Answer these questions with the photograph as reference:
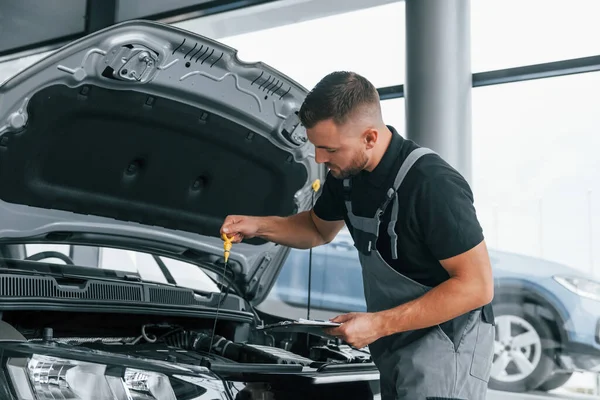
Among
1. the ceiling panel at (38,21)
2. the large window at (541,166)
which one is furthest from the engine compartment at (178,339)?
the ceiling panel at (38,21)

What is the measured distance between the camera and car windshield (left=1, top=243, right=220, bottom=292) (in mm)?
2166

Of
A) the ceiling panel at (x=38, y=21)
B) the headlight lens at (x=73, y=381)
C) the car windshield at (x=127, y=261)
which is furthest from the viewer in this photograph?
the ceiling panel at (x=38, y=21)

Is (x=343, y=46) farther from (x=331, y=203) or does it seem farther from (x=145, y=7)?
(x=331, y=203)

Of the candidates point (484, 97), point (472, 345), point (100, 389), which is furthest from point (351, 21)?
point (100, 389)

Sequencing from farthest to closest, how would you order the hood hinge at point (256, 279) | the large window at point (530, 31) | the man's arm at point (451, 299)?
the large window at point (530, 31)
the hood hinge at point (256, 279)
the man's arm at point (451, 299)

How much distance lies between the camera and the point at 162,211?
211 cm

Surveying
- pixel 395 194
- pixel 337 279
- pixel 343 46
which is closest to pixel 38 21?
pixel 343 46

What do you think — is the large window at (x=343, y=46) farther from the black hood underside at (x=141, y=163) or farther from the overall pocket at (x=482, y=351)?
the overall pocket at (x=482, y=351)

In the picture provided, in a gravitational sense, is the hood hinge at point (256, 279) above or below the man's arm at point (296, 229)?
below

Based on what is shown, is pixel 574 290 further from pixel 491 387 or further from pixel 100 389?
pixel 100 389

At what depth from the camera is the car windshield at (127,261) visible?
2.17 m

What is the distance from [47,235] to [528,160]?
3.09 metres

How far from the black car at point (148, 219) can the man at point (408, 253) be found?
200 millimetres

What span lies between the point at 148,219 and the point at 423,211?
3.12 ft
